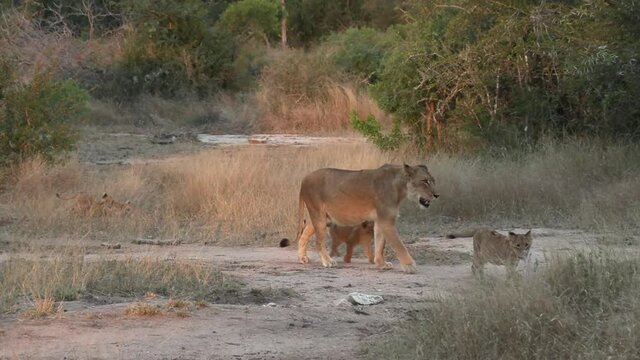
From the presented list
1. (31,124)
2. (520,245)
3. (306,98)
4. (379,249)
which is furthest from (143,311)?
(306,98)

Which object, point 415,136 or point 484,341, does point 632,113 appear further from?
point 484,341

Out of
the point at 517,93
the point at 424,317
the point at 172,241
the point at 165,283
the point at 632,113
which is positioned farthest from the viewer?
the point at 517,93

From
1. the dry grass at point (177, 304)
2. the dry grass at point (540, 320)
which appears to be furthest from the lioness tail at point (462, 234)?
the dry grass at point (540, 320)

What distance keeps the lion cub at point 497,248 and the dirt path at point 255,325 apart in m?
0.26

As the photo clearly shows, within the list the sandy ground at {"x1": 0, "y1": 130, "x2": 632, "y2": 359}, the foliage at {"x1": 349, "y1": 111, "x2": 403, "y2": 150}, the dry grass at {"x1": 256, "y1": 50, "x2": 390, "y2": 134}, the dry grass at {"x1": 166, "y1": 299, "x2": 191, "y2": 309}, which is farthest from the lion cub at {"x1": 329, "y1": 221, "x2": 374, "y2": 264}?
the dry grass at {"x1": 256, "y1": 50, "x2": 390, "y2": 134}

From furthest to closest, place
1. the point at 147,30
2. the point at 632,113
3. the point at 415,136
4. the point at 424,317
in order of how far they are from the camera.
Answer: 1. the point at 147,30
2. the point at 415,136
3. the point at 632,113
4. the point at 424,317

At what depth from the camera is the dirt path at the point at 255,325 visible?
27.4 ft

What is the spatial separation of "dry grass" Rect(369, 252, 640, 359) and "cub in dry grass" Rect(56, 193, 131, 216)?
27.8 feet

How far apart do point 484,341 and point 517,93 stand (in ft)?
41.8

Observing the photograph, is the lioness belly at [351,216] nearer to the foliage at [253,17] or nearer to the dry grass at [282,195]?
the dry grass at [282,195]

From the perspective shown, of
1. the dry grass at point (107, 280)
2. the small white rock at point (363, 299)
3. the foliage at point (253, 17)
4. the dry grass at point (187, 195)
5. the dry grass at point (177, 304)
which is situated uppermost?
the foliage at point (253, 17)

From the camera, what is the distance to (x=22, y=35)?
103ft

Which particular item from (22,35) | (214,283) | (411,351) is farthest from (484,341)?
(22,35)

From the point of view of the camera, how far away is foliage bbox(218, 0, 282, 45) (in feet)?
161
